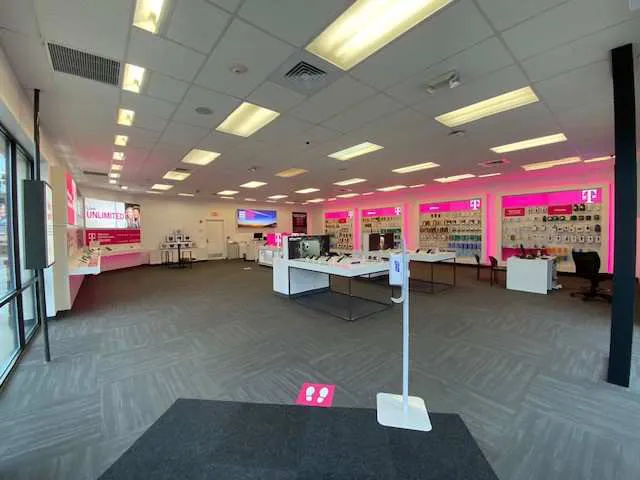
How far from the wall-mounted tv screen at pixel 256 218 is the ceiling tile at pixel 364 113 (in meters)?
10.3

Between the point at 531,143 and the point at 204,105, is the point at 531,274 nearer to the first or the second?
the point at 531,143

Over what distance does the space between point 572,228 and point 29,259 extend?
36.9 feet

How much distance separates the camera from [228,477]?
Result: 1.53 m

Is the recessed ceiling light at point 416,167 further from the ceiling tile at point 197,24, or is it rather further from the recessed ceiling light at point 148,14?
the recessed ceiling light at point 148,14

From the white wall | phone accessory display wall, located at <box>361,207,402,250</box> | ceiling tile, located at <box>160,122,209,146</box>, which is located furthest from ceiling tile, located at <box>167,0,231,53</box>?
phone accessory display wall, located at <box>361,207,402,250</box>

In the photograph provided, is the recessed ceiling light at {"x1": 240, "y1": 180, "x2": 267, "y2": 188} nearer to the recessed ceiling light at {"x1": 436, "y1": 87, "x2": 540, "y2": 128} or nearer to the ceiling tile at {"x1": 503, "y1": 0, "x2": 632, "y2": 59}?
the recessed ceiling light at {"x1": 436, "y1": 87, "x2": 540, "y2": 128}

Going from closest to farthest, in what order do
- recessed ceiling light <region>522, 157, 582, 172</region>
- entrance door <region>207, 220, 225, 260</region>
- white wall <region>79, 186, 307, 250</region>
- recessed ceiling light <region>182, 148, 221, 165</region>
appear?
recessed ceiling light <region>182, 148, 221, 165</region> < recessed ceiling light <region>522, 157, 582, 172</region> < white wall <region>79, 186, 307, 250</region> < entrance door <region>207, 220, 225, 260</region>

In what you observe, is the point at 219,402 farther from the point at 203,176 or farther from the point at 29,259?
the point at 203,176

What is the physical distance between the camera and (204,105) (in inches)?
133

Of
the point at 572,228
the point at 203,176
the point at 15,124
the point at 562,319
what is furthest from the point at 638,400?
the point at 203,176

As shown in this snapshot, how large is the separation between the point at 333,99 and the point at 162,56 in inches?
69.5

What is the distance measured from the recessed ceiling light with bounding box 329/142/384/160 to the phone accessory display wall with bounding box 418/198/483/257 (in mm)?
6012

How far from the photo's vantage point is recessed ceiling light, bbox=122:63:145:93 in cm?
274

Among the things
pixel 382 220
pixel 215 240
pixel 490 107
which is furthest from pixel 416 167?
pixel 215 240
